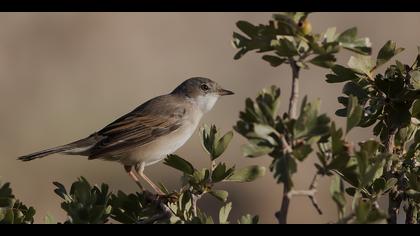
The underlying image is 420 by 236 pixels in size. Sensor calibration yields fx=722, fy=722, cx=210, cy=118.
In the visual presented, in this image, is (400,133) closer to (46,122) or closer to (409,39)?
(46,122)

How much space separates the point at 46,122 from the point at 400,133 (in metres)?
11.8

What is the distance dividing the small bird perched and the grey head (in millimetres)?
296

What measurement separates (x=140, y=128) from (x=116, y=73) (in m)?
9.38

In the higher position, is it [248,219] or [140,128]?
[140,128]

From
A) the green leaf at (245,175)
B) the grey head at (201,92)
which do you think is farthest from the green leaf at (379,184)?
the grey head at (201,92)

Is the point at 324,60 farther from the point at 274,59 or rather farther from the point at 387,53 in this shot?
the point at 387,53

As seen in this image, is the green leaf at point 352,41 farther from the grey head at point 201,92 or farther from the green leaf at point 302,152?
the grey head at point 201,92

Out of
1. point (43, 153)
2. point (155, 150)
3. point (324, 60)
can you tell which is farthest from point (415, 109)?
point (43, 153)

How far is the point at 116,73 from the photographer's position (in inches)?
646

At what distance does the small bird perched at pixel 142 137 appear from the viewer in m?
6.89

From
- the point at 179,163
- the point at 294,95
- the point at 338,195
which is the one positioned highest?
the point at 294,95

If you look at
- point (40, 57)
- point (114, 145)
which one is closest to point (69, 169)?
point (40, 57)

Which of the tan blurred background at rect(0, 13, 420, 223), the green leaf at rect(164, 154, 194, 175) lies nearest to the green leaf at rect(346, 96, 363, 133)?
the green leaf at rect(164, 154, 194, 175)

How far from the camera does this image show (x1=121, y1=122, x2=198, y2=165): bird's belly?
277 inches
